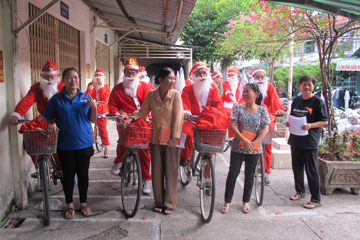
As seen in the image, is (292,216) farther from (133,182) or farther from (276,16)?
(276,16)

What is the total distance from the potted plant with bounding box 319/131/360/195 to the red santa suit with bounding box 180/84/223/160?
2.13 meters

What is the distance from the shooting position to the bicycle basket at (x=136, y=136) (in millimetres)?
3450

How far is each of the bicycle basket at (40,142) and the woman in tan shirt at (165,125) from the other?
0.99m

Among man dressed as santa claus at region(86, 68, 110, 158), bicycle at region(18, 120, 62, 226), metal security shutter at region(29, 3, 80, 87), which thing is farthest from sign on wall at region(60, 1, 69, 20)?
bicycle at region(18, 120, 62, 226)

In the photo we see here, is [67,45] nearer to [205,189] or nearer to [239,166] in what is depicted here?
[205,189]

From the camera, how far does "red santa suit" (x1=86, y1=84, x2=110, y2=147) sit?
6.46m

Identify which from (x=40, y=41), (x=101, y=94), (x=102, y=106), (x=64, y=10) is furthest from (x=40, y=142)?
(x=64, y=10)

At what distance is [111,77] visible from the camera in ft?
40.8

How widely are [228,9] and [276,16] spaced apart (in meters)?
10.4

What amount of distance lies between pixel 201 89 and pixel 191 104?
308 mm

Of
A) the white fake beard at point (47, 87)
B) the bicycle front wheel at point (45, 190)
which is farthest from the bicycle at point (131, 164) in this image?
the white fake beard at point (47, 87)

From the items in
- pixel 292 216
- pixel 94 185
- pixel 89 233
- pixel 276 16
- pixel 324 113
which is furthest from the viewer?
pixel 276 16

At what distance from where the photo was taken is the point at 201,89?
14.5 feet

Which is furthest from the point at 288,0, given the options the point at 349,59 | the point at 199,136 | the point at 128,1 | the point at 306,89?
the point at 349,59
